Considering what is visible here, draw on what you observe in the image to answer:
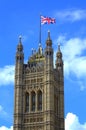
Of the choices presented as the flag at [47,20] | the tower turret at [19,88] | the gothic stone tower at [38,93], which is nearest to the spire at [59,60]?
the gothic stone tower at [38,93]

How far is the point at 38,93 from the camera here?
324 ft

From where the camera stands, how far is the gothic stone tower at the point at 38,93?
96562mm

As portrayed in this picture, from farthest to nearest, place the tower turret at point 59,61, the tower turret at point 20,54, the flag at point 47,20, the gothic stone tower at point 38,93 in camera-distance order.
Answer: the tower turret at point 59,61
the tower turret at point 20,54
the flag at point 47,20
the gothic stone tower at point 38,93

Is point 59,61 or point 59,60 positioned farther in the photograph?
point 59,60

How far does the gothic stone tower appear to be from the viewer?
96562mm

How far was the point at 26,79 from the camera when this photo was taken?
101m

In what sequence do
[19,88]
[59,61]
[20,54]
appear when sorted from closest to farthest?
1. [19,88]
2. [20,54]
3. [59,61]

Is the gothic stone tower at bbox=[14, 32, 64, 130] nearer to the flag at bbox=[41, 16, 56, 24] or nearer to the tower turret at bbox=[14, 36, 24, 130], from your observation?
the tower turret at bbox=[14, 36, 24, 130]

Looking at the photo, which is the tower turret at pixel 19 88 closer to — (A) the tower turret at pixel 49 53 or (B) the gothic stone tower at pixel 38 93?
(B) the gothic stone tower at pixel 38 93

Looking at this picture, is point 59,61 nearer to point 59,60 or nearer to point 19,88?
point 59,60

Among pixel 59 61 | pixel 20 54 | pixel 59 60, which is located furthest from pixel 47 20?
pixel 59 61

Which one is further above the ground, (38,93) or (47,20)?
(47,20)

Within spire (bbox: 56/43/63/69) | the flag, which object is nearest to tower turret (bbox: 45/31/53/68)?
the flag

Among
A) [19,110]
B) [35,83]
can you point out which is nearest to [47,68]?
[35,83]
